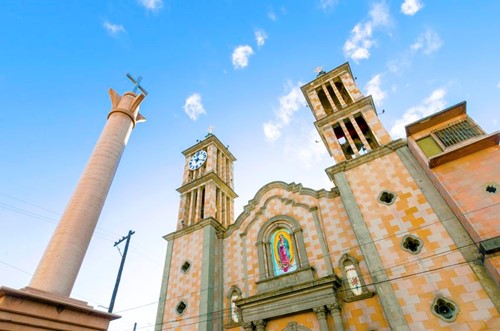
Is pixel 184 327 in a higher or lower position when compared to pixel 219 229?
lower

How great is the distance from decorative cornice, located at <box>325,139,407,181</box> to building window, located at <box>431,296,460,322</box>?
25.8ft

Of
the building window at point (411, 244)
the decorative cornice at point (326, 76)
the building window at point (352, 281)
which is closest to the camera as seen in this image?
the building window at point (411, 244)

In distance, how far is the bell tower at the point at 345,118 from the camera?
722 inches

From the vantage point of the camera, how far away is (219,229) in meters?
21.3

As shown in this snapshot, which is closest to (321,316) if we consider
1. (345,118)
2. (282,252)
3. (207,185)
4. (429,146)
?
(282,252)

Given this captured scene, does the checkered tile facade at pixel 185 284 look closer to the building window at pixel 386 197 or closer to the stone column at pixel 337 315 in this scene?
the stone column at pixel 337 315

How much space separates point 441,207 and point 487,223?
2.10 meters

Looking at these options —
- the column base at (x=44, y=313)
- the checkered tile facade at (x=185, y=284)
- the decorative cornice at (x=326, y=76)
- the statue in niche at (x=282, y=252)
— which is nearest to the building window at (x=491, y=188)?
the statue in niche at (x=282, y=252)

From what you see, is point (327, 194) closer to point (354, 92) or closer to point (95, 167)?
point (354, 92)

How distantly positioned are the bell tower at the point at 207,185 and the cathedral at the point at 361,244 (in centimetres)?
41

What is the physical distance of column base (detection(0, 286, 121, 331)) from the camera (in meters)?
6.79

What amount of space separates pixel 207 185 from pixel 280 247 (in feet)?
29.1

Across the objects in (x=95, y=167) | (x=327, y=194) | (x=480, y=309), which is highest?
(x=327, y=194)

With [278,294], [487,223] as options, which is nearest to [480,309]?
[487,223]
